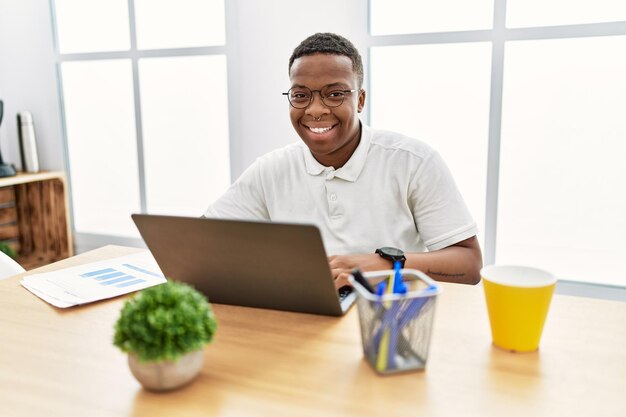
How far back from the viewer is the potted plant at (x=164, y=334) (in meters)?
0.74

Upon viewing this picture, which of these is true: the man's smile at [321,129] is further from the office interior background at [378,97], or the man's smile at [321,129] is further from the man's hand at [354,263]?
the office interior background at [378,97]

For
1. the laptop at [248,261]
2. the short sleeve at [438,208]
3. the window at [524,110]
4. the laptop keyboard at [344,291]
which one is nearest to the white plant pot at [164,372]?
the laptop at [248,261]

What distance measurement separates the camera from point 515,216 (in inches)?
98.3

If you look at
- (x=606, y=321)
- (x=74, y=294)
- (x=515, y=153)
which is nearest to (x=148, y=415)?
(x=74, y=294)

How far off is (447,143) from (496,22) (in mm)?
538

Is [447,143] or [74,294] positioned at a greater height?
[447,143]

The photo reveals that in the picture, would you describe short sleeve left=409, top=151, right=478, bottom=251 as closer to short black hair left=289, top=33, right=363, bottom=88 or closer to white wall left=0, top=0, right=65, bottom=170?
short black hair left=289, top=33, right=363, bottom=88

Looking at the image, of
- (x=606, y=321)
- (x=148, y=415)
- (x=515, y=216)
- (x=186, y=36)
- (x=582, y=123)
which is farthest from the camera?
(x=186, y=36)

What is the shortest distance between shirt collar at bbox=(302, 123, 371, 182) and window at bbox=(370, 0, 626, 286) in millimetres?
1041

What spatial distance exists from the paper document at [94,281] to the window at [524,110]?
5.25ft

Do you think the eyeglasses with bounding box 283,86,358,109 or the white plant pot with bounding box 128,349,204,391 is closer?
the white plant pot with bounding box 128,349,204,391

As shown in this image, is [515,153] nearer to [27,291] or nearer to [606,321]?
[606,321]

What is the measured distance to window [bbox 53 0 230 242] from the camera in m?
3.03

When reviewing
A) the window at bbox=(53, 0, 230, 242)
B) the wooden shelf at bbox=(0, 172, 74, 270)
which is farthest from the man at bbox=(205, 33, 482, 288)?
the wooden shelf at bbox=(0, 172, 74, 270)
